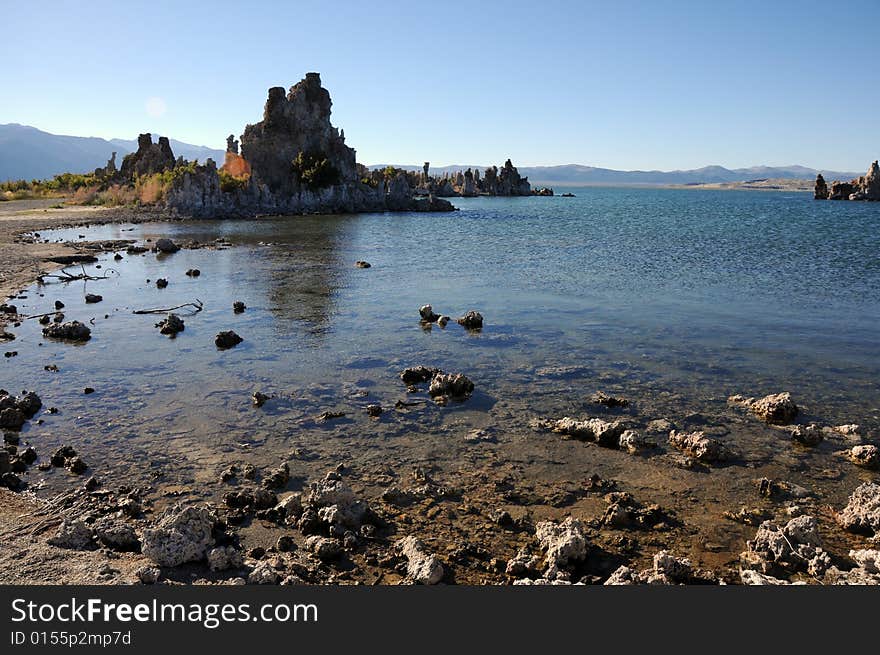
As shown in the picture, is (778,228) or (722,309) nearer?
(722,309)

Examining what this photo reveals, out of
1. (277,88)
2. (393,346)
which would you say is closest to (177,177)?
(277,88)

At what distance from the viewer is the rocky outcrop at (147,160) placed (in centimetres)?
10294

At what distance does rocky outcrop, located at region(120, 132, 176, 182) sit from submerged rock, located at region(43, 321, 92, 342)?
90587 mm

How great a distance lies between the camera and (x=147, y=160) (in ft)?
343

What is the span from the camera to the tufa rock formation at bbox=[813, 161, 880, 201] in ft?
491

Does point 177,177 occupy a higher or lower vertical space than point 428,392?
higher

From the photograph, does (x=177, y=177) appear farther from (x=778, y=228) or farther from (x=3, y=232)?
(x=778, y=228)

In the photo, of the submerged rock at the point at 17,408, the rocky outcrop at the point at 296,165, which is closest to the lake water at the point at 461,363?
the submerged rock at the point at 17,408

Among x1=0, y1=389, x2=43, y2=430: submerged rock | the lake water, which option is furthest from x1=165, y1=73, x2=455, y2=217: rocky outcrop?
x1=0, y1=389, x2=43, y2=430: submerged rock

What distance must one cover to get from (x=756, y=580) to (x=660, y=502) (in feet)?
8.34

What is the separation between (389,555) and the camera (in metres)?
8.54

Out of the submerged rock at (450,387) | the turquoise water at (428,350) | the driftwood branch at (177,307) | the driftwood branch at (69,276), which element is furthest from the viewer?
the driftwood branch at (69,276)

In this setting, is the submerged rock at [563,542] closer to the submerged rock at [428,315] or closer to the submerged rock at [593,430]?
the submerged rock at [593,430]

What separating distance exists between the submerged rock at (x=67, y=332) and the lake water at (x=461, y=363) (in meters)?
0.55
